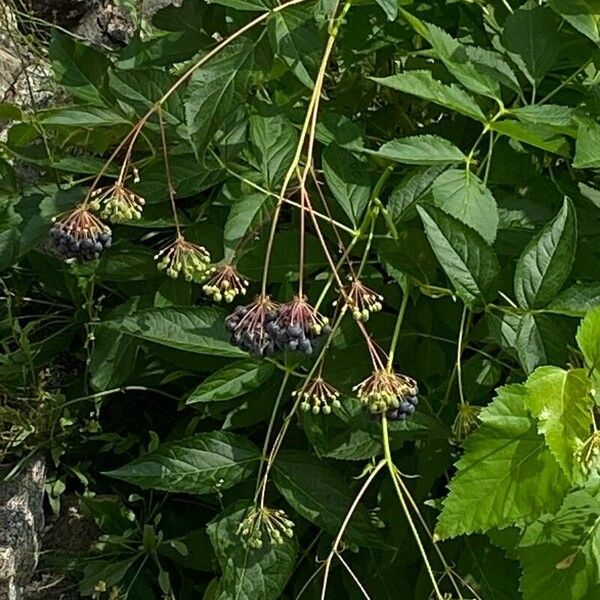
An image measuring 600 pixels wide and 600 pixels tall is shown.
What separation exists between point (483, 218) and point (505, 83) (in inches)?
7.6

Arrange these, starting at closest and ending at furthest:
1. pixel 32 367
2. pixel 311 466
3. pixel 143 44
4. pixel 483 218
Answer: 1. pixel 483 218
2. pixel 311 466
3. pixel 143 44
4. pixel 32 367

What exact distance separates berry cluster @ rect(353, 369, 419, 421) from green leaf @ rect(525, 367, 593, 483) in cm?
14

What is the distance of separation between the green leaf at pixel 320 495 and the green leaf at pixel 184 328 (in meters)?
0.16

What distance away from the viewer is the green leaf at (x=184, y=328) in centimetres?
123

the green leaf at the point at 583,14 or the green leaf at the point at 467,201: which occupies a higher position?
the green leaf at the point at 583,14

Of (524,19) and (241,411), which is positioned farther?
(241,411)

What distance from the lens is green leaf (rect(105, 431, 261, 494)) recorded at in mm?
1265

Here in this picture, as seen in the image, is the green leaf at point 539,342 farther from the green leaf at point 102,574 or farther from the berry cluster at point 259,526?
the green leaf at point 102,574

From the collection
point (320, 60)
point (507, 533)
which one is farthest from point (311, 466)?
point (320, 60)

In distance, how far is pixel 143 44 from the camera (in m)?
1.40

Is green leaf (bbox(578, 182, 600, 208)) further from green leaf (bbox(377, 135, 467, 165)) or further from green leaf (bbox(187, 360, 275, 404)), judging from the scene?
green leaf (bbox(187, 360, 275, 404))

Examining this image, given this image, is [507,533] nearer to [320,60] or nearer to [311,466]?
[311,466]

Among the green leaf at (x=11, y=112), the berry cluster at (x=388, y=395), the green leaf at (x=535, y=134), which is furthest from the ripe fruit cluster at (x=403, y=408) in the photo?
the green leaf at (x=11, y=112)

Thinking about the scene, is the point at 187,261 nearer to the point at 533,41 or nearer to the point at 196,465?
the point at 196,465
